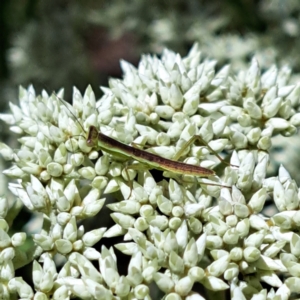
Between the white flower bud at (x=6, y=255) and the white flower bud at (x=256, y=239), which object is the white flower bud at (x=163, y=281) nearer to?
the white flower bud at (x=256, y=239)

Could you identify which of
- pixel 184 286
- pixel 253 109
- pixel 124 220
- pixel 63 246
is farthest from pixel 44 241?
pixel 253 109

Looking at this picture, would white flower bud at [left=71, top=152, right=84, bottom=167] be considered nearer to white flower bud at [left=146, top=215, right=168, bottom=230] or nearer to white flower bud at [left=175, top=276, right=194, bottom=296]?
white flower bud at [left=146, top=215, right=168, bottom=230]

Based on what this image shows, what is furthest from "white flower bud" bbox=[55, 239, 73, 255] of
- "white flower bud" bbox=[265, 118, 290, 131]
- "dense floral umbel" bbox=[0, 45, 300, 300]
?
"white flower bud" bbox=[265, 118, 290, 131]

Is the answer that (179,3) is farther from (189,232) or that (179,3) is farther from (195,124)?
(189,232)

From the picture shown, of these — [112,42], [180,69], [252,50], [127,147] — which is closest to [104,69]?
[112,42]

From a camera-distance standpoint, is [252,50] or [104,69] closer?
[252,50]

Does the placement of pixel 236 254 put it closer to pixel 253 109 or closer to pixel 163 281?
pixel 163 281

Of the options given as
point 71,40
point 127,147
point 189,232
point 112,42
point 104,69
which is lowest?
point 189,232
